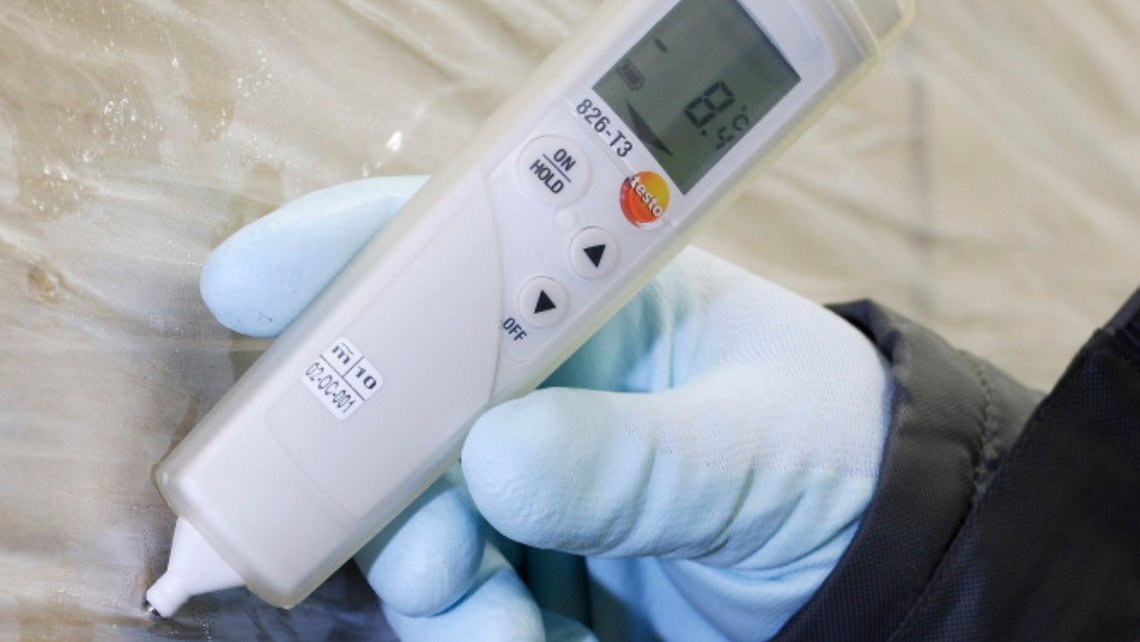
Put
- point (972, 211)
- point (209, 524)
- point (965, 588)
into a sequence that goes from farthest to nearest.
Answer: point (972, 211)
point (965, 588)
point (209, 524)

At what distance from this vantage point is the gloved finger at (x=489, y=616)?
1.32 feet

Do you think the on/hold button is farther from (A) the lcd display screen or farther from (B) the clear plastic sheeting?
(B) the clear plastic sheeting

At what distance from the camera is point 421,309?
0.37 meters

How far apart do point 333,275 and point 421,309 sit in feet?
0.15

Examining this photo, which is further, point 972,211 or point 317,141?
point 972,211

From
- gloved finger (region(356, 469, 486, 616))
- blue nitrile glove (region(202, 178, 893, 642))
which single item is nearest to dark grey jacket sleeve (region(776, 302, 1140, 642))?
blue nitrile glove (region(202, 178, 893, 642))

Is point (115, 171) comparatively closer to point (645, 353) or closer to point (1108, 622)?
point (645, 353)

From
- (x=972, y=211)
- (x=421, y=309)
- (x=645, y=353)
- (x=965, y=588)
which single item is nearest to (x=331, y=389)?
(x=421, y=309)

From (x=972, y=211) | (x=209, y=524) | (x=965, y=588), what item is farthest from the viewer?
(x=972, y=211)

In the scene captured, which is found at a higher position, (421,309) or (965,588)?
(421,309)

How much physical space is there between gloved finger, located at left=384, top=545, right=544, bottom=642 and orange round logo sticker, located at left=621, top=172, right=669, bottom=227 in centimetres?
13

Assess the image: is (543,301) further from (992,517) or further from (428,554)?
(992,517)

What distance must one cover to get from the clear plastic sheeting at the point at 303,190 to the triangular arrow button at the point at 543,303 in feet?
0.45

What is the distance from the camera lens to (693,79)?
380mm
